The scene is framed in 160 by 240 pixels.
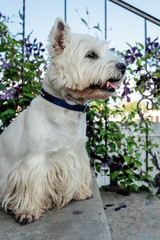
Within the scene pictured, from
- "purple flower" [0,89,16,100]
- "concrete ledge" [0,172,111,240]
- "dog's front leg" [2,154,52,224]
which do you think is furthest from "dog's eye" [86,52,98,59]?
"concrete ledge" [0,172,111,240]

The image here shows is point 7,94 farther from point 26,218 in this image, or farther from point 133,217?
point 133,217

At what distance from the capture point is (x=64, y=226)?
1412 mm

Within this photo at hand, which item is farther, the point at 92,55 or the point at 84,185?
the point at 84,185

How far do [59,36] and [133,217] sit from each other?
164cm

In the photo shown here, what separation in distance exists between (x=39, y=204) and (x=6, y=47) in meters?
1.42

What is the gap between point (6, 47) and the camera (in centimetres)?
232

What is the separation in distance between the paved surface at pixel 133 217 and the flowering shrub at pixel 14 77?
1268 mm

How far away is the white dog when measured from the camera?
161 cm

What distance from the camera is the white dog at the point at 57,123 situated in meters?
Result: 1.61

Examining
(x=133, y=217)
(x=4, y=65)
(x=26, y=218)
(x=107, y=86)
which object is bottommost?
(x=133, y=217)

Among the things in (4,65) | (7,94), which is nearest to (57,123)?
(7,94)

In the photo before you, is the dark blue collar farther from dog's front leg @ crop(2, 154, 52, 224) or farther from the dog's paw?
the dog's paw

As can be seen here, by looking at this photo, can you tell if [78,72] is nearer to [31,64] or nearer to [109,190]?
[31,64]

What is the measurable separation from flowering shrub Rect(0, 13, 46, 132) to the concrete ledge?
3.28 feet
